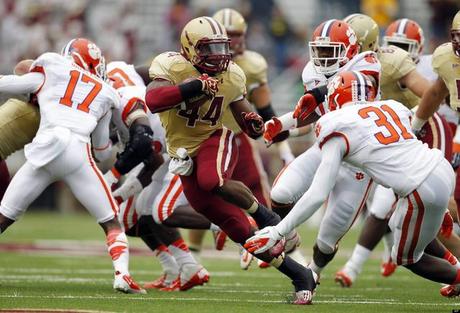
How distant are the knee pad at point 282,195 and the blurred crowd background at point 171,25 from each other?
31.9ft

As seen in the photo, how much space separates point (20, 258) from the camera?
10.4 m

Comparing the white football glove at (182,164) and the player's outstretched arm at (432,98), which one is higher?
the player's outstretched arm at (432,98)

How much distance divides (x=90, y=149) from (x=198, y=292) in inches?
49.5

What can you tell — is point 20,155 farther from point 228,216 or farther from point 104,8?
point 228,216

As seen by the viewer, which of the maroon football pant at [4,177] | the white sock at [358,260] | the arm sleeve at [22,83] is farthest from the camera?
the white sock at [358,260]

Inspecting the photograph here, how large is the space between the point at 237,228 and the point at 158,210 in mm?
1336

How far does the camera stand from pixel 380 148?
6.12m

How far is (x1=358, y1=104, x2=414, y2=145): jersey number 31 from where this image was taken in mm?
A: 6145

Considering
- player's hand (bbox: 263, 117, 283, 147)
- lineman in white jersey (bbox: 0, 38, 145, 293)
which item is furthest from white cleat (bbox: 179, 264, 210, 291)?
player's hand (bbox: 263, 117, 283, 147)

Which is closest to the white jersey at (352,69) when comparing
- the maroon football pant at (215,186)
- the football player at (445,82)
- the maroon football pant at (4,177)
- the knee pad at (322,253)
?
the football player at (445,82)

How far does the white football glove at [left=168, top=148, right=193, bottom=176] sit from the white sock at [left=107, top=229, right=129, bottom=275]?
1.99 ft

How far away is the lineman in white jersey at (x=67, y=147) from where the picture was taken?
7.11m

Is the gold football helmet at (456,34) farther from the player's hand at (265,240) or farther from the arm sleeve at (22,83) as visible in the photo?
the arm sleeve at (22,83)

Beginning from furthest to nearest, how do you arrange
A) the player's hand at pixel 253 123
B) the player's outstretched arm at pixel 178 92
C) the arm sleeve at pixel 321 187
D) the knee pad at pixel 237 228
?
the player's hand at pixel 253 123 → the knee pad at pixel 237 228 → the player's outstretched arm at pixel 178 92 → the arm sleeve at pixel 321 187
